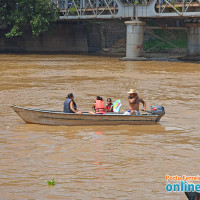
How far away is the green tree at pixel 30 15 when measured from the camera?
187 ft

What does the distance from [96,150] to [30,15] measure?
44.9 m

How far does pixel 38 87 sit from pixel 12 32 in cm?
2994

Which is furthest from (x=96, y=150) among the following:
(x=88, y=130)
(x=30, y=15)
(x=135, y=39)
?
(x=30, y=15)

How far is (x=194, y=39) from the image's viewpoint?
4938 cm

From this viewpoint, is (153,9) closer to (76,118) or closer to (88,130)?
(76,118)

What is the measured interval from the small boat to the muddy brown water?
257 mm

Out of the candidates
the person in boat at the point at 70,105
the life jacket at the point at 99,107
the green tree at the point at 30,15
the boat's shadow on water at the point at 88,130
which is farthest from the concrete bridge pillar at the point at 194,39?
the person in boat at the point at 70,105

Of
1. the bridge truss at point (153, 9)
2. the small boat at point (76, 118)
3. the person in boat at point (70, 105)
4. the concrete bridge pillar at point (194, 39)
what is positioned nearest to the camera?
the small boat at point (76, 118)

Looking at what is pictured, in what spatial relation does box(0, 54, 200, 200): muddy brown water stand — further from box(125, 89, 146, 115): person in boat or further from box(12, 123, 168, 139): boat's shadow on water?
box(125, 89, 146, 115): person in boat

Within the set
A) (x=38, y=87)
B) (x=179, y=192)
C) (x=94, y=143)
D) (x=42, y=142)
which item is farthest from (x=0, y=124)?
(x=38, y=87)

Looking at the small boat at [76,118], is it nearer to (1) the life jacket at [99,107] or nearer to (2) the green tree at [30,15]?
(1) the life jacket at [99,107]

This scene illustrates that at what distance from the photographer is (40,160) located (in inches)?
526

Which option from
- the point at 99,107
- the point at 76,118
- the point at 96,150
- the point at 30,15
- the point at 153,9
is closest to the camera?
the point at 96,150

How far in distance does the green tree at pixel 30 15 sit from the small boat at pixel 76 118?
39.7m
